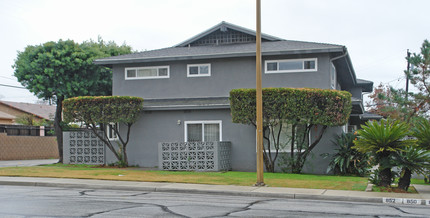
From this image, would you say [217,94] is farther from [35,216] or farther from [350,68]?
[35,216]

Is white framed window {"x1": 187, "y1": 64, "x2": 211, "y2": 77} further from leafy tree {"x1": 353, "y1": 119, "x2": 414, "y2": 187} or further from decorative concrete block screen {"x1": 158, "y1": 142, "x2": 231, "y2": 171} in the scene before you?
leafy tree {"x1": 353, "y1": 119, "x2": 414, "y2": 187}

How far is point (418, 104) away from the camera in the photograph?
99.8 feet

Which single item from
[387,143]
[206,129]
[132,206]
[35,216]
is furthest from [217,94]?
[35,216]

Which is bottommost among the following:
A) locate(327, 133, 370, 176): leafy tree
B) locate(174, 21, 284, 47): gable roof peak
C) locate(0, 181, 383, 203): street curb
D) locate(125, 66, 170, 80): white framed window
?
locate(0, 181, 383, 203): street curb

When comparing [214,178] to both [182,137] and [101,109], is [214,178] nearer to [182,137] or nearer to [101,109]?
[182,137]

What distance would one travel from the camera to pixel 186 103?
69.2 feet

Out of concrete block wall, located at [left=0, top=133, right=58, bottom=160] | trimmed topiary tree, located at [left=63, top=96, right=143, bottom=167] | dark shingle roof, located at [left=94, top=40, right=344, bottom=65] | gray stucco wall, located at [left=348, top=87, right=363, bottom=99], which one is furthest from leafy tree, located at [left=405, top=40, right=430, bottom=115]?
concrete block wall, located at [left=0, top=133, right=58, bottom=160]

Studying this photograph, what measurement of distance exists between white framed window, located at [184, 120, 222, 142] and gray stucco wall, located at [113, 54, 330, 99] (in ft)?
5.98

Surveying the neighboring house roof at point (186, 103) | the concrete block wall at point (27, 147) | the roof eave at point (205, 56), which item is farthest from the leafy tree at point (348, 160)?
the concrete block wall at point (27, 147)

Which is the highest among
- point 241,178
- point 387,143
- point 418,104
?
point 418,104

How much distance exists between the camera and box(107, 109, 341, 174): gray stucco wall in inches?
769

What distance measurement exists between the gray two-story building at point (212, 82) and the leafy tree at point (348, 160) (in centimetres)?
67

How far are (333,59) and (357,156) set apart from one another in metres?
4.61

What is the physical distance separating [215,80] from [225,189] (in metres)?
8.91
